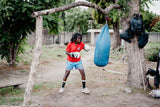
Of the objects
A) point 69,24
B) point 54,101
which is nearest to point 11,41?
point 54,101

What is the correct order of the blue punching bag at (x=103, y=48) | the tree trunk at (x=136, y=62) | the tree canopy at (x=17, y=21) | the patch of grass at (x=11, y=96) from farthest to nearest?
the tree canopy at (x=17, y=21) < the tree trunk at (x=136, y=62) < the blue punching bag at (x=103, y=48) < the patch of grass at (x=11, y=96)

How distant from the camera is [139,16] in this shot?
5047 millimetres

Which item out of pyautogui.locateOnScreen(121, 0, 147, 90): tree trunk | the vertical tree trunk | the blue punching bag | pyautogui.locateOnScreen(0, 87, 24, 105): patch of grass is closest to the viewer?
the vertical tree trunk

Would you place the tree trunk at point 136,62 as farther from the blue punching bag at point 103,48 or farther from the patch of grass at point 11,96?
the patch of grass at point 11,96

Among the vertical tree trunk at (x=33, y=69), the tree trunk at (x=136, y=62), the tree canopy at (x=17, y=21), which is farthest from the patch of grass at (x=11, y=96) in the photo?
the tree trunk at (x=136, y=62)

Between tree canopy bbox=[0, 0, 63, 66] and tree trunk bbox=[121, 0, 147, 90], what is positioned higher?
tree canopy bbox=[0, 0, 63, 66]

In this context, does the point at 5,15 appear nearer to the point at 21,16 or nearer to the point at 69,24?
the point at 21,16

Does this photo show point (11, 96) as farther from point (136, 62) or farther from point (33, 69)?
point (136, 62)

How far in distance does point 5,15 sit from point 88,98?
4649mm

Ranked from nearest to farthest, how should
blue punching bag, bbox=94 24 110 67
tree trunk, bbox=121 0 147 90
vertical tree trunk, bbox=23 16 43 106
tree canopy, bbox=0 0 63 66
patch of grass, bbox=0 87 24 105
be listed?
vertical tree trunk, bbox=23 16 43 106
patch of grass, bbox=0 87 24 105
blue punching bag, bbox=94 24 110 67
tree trunk, bbox=121 0 147 90
tree canopy, bbox=0 0 63 66

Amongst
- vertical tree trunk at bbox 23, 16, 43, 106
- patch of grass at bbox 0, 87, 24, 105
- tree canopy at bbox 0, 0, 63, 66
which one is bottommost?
patch of grass at bbox 0, 87, 24, 105

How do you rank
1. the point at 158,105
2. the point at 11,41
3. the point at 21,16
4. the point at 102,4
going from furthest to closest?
1. the point at 102,4
2. the point at 11,41
3. the point at 21,16
4. the point at 158,105

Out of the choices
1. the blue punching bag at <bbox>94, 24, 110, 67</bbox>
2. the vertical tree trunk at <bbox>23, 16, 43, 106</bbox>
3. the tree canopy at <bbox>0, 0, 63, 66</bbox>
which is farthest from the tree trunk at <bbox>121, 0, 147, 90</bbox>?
the tree canopy at <bbox>0, 0, 63, 66</bbox>

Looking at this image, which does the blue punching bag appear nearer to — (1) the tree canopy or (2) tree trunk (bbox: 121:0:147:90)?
(2) tree trunk (bbox: 121:0:147:90)
